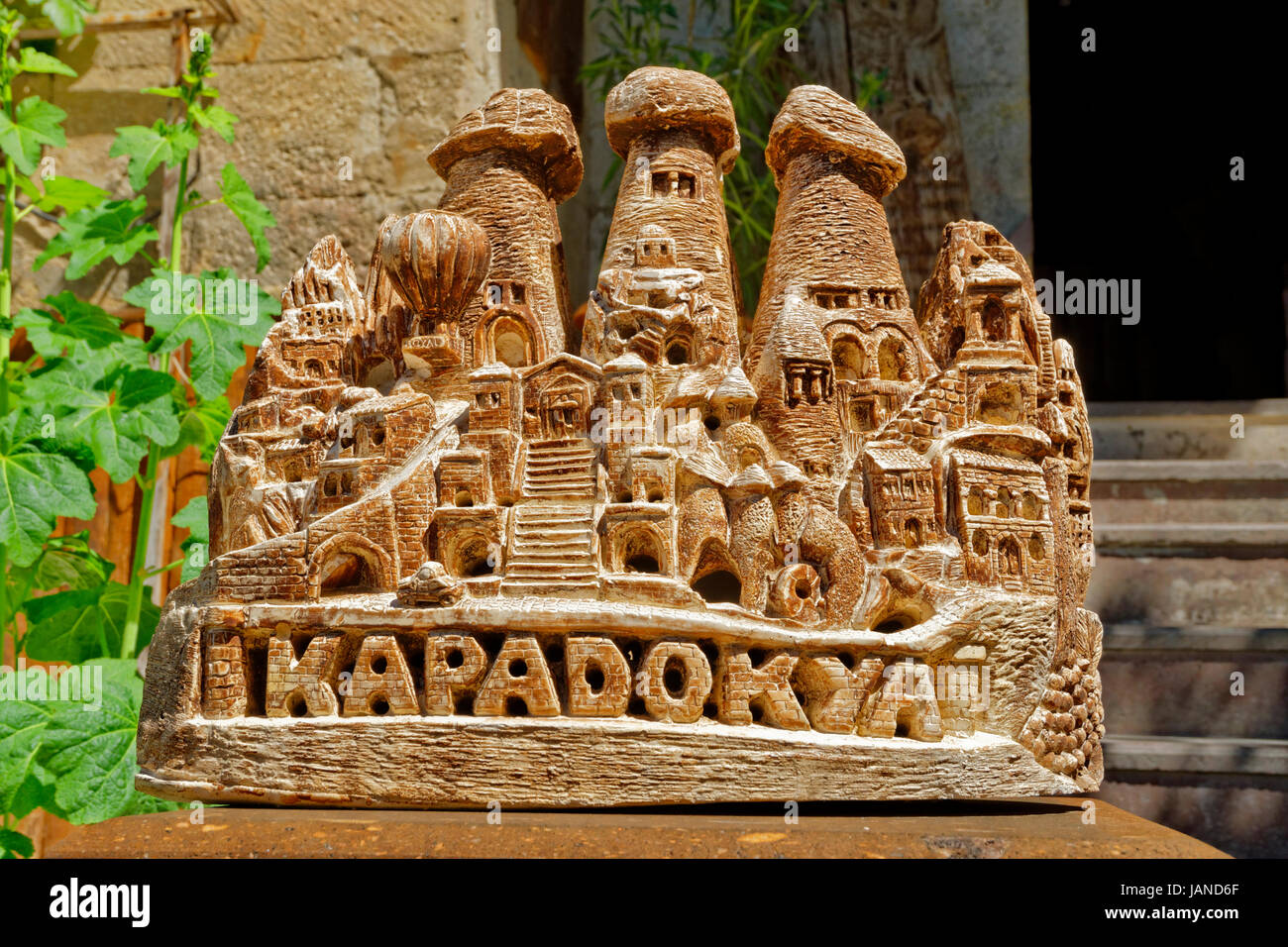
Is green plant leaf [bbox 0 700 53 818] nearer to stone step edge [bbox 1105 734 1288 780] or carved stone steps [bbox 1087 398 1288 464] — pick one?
stone step edge [bbox 1105 734 1288 780]

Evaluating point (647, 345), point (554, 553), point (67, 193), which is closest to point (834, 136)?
point (647, 345)

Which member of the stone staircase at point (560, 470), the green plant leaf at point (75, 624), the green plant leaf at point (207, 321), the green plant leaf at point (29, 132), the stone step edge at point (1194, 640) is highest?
the green plant leaf at point (29, 132)

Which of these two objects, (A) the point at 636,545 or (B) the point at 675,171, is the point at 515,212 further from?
(A) the point at 636,545

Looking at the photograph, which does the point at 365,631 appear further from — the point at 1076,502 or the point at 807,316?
the point at 1076,502

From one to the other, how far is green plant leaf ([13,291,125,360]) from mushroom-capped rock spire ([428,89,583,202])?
2.24 metres

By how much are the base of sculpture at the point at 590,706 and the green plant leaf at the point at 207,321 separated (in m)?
1.88

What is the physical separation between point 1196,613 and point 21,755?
646 centimetres

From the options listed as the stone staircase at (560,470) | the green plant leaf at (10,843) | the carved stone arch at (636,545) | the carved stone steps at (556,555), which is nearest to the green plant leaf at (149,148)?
the stone staircase at (560,470)

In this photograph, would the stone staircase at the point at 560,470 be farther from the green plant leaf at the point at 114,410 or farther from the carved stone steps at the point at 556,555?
the green plant leaf at the point at 114,410

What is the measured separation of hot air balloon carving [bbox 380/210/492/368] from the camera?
479 centimetres

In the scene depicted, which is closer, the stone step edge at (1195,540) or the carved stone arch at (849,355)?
the carved stone arch at (849,355)

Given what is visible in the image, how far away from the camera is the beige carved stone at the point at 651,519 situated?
13.7 feet

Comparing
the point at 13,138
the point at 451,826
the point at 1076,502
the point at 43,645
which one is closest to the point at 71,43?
the point at 13,138

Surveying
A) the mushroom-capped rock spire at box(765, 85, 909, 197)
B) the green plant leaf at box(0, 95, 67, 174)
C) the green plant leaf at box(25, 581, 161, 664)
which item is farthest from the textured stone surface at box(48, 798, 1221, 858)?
the green plant leaf at box(0, 95, 67, 174)
